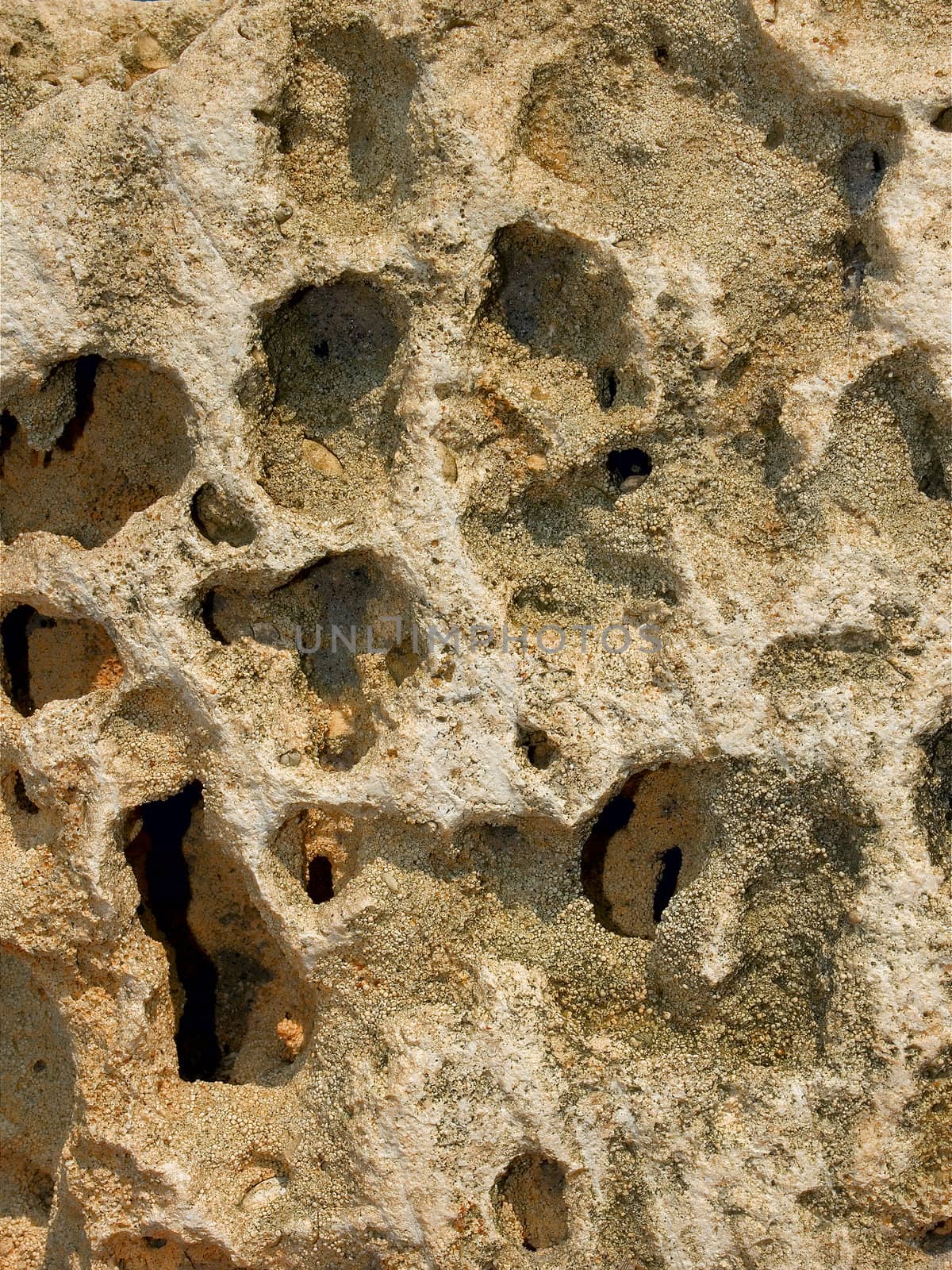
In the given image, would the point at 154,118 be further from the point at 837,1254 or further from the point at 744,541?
the point at 837,1254

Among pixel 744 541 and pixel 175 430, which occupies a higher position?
pixel 744 541

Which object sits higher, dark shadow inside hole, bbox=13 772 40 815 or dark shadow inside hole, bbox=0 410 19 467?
dark shadow inside hole, bbox=0 410 19 467

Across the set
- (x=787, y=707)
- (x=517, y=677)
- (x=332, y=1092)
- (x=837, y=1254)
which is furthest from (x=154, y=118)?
(x=837, y=1254)

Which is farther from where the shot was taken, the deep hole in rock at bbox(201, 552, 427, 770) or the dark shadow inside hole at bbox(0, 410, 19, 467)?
the dark shadow inside hole at bbox(0, 410, 19, 467)

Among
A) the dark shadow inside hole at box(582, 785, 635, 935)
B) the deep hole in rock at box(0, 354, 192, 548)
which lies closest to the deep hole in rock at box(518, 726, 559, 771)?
the dark shadow inside hole at box(582, 785, 635, 935)

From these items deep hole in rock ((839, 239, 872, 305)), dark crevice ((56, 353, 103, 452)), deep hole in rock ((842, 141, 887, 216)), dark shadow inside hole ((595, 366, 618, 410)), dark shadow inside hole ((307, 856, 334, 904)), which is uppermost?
deep hole in rock ((842, 141, 887, 216))

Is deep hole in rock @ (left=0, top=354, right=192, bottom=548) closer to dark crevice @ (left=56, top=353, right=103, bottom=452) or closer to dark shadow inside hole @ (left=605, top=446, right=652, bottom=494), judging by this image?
dark crevice @ (left=56, top=353, right=103, bottom=452)

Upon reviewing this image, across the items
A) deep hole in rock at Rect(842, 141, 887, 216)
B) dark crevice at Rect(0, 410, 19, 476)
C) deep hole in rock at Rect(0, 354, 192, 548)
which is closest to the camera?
deep hole in rock at Rect(842, 141, 887, 216)
